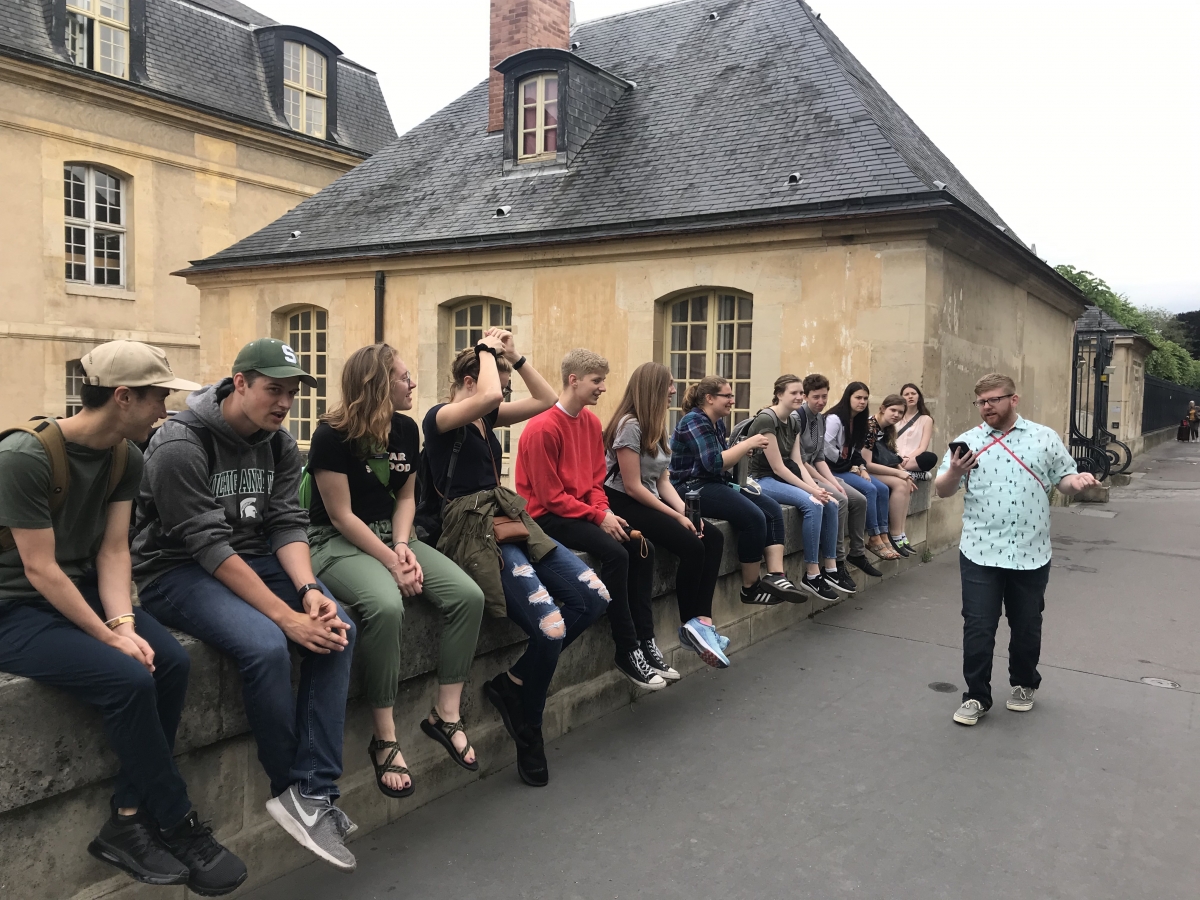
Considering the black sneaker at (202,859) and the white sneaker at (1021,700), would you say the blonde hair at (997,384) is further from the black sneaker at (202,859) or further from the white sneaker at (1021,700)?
the black sneaker at (202,859)

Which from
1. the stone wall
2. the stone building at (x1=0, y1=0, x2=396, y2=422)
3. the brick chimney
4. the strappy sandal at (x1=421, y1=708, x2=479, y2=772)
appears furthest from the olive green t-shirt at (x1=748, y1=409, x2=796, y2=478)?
the stone building at (x1=0, y1=0, x2=396, y2=422)

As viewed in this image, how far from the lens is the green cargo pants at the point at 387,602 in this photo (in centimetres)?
351

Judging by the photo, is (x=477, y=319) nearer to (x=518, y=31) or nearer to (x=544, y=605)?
(x=518, y=31)

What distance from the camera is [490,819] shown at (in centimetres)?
379

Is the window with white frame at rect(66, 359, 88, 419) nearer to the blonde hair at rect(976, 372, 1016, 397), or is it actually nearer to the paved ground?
the paved ground

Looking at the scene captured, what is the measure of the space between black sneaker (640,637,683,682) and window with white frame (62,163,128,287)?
20847 millimetres

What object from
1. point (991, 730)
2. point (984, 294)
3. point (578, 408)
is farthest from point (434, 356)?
point (991, 730)

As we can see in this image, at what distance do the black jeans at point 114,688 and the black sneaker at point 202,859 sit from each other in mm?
53

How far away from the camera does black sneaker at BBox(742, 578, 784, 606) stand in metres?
6.16

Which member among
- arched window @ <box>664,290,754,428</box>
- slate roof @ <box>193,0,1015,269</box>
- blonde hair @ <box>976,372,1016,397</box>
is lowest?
blonde hair @ <box>976,372,1016,397</box>

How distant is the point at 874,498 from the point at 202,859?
6395 mm

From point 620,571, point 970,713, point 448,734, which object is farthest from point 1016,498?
point 448,734

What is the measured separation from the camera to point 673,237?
12.1 meters

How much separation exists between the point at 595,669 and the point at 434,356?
35.7 feet
